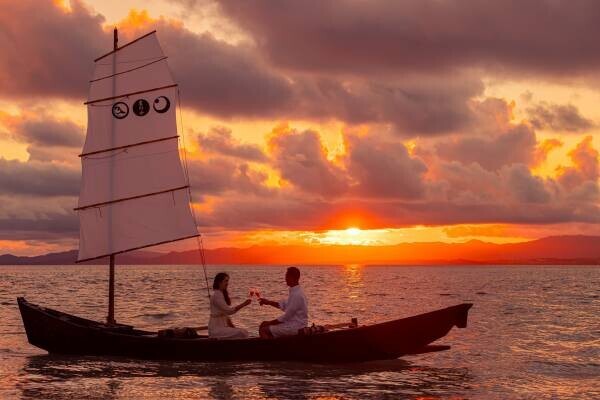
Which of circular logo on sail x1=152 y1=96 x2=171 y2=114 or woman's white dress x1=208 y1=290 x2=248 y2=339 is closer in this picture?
woman's white dress x1=208 y1=290 x2=248 y2=339

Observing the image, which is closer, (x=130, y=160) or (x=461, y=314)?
(x=461, y=314)

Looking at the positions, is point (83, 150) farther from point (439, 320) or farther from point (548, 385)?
point (548, 385)

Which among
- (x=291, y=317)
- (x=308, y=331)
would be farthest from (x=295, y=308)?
(x=308, y=331)

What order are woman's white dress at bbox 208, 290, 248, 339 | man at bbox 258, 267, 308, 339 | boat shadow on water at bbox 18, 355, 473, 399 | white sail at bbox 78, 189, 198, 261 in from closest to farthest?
1. boat shadow on water at bbox 18, 355, 473, 399
2. man at bbox 258, 267, 308, 339
3. woman's white dress at bbox 208, 290, 248, 339
4. white sail at bbox 78, 189, 198, 261

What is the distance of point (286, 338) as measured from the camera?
19719 mm

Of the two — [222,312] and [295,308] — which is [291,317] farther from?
[222,312]

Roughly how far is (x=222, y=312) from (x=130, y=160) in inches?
269

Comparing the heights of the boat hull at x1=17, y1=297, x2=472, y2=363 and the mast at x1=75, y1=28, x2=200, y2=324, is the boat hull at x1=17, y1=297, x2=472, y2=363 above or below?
below

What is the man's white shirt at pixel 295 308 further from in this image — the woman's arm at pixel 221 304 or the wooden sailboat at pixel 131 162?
the wooden sailboat at pixel 131 162

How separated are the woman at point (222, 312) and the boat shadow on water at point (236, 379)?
873mm

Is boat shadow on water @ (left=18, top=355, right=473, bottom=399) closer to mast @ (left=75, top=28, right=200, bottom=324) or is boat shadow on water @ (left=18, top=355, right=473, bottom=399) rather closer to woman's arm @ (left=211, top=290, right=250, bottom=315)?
woman's arm @ (left=211, top=290, right=250, bottom=315)

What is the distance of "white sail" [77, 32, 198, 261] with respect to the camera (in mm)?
23828

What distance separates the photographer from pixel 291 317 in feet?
65.0

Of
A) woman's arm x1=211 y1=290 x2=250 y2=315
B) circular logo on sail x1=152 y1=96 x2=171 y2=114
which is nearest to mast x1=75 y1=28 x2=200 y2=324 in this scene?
circular logo on sail x1=152 y1=96 x2=171 y2=114
